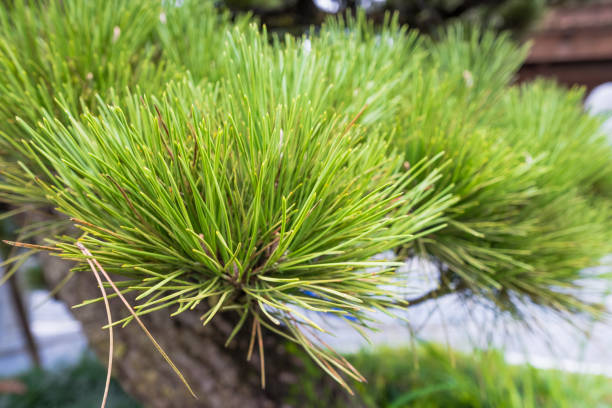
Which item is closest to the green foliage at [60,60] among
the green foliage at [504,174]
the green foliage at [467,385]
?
the green foliage at [504,174]

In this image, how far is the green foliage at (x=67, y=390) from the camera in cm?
111

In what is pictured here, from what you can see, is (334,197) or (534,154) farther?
(534,154)

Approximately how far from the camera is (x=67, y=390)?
1223 mm

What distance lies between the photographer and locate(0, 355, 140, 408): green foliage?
111cm

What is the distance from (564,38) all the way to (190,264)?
1194mm

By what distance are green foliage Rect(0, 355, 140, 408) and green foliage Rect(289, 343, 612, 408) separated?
2.20ft

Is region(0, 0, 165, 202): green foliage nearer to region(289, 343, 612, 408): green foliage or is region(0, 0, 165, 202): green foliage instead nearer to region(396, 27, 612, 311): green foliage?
region(396, 27, 612, 311): green foliage

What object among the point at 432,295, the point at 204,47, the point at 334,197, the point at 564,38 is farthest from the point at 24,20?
the point at 564,38

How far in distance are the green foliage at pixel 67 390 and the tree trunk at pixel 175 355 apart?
80cm

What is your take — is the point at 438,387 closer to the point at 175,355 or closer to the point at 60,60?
the point at 175,355

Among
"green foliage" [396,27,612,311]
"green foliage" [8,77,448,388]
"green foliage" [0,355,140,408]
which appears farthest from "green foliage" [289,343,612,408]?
"green foliage" [0,355,140,408]

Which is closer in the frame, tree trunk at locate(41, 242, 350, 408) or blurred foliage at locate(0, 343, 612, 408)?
tree trunk at locate(41, 242, 350, 408)

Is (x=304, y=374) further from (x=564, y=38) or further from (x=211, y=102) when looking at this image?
(x=564, y=38)

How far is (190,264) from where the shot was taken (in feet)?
0.71
